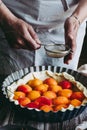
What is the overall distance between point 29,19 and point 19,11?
5cm

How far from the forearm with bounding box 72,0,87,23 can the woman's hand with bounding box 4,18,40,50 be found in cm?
21

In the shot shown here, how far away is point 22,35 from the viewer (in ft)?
3.38

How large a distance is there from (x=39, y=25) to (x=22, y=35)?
0.71ft

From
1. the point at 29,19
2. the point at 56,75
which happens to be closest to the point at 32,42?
the point at 56,75

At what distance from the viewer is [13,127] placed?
777 mm

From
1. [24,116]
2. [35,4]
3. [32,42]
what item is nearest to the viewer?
[24,116]

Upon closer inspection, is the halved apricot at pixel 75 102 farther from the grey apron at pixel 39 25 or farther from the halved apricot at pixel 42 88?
the grey apron at pixel 39 25

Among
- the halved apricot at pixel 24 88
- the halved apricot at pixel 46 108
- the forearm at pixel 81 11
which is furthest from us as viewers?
the forearm at pixel 81 11

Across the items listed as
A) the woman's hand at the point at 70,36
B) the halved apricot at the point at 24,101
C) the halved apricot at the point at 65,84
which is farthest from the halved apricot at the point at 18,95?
the woman's hand at the point at 70,36

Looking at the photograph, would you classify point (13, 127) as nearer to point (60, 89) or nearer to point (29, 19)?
point (60, 89)

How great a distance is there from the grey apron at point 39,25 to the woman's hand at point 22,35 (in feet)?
0.47

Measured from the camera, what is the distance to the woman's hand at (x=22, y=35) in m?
1.02

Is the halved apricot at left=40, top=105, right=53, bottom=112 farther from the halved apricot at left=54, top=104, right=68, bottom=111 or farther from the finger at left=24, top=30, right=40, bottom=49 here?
the finger at left=24, top=30, right=40, bottom=49

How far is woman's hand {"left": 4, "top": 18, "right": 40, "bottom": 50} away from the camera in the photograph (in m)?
1.02
